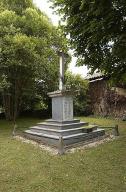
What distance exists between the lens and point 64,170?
8.52 metres

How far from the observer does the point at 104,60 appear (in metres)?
9.78

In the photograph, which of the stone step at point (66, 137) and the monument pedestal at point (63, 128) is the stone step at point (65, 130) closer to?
the monument pedestal at point (63, 128)

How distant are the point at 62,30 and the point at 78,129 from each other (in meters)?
5.43

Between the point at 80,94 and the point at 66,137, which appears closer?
the point at 66,137

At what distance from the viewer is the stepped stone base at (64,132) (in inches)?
490

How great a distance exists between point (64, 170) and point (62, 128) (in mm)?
4646

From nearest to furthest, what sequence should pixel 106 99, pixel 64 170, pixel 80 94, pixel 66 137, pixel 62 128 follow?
pixel 64 170
pixel 66 137
pixel 62 128
pixel 106 99
pixel 80 94

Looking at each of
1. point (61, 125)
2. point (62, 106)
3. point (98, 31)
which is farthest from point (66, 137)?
point (98, 31)

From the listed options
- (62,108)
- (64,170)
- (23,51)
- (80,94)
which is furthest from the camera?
(80,94)

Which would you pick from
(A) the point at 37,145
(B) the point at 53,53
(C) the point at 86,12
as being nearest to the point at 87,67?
(C) the point at 86,12

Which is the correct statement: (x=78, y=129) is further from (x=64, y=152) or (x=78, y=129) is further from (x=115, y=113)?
(x=115, y=113)

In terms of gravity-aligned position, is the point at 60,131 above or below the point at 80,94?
below

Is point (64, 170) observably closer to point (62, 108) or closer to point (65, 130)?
point (65, 130)

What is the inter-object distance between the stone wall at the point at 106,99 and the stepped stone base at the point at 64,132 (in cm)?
876
